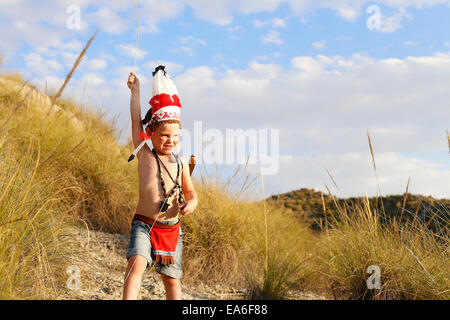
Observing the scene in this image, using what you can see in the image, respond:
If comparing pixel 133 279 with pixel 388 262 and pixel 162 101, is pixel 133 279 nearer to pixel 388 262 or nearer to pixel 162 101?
pixel 162 101

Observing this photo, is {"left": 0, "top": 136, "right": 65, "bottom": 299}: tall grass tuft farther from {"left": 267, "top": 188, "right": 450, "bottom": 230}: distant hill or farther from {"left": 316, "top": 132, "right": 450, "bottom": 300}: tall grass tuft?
{"left": 267, "top": 188, "right": 450, "bottom": 230}: distant hill

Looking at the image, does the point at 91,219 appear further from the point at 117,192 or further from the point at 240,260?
the point at 240,260

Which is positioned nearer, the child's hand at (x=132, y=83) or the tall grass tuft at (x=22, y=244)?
the tall grass tuft at (x=22, y=244)

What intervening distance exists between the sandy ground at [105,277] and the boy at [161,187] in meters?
1.10

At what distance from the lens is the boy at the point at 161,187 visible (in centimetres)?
241

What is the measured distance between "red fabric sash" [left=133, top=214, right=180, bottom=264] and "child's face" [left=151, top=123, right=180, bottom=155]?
44 cm

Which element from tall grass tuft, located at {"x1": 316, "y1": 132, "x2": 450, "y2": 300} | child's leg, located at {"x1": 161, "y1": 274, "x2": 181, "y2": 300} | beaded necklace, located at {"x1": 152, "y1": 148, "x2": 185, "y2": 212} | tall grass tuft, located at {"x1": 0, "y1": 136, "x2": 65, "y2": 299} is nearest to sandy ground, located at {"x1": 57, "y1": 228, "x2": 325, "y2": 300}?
tall grass tuft, located at {"x1": 0, "y1": 136, "x2": 65, "y2": 299}

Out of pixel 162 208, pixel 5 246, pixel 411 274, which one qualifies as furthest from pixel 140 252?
pixel 411 274

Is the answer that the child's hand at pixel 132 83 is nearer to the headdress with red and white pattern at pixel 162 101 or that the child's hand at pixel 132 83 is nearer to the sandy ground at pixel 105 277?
the headdress with red and white pattern at pixel 162 101

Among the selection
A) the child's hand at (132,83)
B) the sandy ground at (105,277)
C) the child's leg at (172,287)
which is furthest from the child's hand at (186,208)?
the sandy ground at (105,277)

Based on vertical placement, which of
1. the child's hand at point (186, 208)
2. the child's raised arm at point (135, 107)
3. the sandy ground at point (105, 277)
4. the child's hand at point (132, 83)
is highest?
the child's hand at point (132, 83)

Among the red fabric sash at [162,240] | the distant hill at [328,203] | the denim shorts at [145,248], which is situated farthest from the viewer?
the distant hill at [328,203]

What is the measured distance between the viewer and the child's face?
2507 mm

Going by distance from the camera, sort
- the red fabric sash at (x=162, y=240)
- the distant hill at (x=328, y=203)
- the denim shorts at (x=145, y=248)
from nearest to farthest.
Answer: the denim shorts at (x=145, y=248), the red fabric sash at (x=162, y=240), the distant hill at (x=328, y=203)
